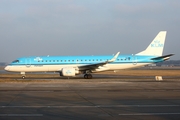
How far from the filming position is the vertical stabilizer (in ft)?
120

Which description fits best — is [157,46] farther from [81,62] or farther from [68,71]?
[68,71]

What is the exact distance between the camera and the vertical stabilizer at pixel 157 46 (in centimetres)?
3644

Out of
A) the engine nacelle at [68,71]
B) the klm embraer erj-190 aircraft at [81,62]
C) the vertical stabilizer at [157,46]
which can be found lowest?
the engine nacelle at [68,71]

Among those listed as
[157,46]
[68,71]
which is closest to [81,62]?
[68,71]

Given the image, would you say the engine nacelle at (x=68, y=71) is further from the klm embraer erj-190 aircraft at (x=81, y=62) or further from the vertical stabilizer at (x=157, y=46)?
the vertical stabilizer at (x=157, y=46)

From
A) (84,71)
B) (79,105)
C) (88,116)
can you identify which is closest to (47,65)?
(84,71)

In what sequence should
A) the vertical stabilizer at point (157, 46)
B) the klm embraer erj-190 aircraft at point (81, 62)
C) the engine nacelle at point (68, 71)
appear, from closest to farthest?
the engine nacelle at point (68, 71), the klm embraer erj-190 aircraft at point (81, 62), the vertical stabilizer at point (157, 46)

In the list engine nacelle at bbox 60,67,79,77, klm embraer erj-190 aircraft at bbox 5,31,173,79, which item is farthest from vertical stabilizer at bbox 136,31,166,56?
engine nacelle at bbox 60,67,79,77

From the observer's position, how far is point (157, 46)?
3681 cm

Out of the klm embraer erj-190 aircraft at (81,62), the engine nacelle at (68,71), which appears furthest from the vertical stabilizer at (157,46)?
the engine nacelle at (68,71)

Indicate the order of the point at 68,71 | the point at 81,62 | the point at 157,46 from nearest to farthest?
the point at 68,71 → the point at 81,62 → the point at 157,46

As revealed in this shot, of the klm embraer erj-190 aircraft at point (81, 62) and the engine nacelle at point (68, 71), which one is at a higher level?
the klm embraer erj-190 aircraft at point (81, 62)

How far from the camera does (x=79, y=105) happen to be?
11.9 metres

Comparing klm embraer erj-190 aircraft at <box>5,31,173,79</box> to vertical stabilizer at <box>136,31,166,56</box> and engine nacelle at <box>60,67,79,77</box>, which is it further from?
engine nacelle at <box>60,67,79,77</box>
